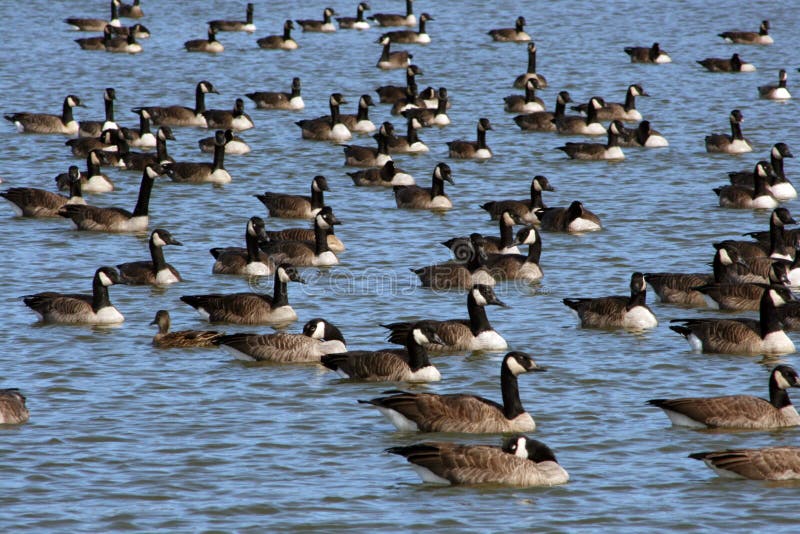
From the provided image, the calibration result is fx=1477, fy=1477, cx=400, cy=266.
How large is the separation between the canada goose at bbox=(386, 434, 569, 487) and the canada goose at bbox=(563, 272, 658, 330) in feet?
23.2

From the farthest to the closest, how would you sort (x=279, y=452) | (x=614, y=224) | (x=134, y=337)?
1. (x=614, y=224)
2. (x=134, y=337)
3. (x=279, y=452)

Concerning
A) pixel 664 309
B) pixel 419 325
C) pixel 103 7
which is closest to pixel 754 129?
pixel 664 309

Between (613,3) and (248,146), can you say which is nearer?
(248,146)

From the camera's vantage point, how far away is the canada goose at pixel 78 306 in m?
21.5

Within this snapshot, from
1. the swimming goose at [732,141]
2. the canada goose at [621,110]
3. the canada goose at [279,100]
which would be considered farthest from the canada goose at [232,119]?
the swimming goose at [732,141]

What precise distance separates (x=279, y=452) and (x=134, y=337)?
604 centimetres

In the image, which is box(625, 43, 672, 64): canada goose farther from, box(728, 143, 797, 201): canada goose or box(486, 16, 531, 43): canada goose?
box(728, 143, 797, 201): canada goose

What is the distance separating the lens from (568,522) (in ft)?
45.0

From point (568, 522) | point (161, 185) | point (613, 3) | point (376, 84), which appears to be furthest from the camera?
point (613, 3)

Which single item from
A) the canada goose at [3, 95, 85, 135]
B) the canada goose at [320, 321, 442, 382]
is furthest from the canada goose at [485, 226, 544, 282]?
the canada goose at [3, 95, 85, 135]

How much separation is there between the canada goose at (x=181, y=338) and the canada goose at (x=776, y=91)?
101ft

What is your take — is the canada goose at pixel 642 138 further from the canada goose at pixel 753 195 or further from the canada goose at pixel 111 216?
the canada goose at pixel 111 216

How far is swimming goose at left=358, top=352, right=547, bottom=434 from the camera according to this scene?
16.1 metres

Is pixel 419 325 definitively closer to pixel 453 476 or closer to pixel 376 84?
pixel 453 476
